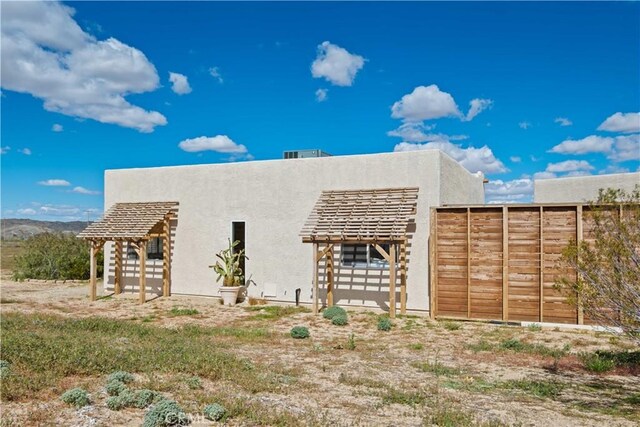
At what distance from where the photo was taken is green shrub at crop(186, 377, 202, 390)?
23.1 feet

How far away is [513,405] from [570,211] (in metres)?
7.63

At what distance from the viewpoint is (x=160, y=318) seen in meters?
14.4

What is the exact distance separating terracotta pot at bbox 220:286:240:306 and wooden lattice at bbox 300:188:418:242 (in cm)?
344

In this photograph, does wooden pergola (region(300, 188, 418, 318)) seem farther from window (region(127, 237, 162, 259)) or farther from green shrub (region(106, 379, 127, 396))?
green shrub (region(106, 379, 127, 396))

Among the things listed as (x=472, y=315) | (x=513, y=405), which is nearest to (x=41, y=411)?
(x=513, y=405)

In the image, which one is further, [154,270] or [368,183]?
[154,270]

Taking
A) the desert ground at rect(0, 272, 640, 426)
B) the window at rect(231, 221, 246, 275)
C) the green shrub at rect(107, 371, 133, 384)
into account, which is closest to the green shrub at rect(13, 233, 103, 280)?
the window at rect(231, 221, 246, 275)

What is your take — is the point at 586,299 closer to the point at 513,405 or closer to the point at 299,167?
the point at 513,405

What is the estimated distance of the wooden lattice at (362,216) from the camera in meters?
13.8

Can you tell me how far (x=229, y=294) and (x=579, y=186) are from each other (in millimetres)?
15018

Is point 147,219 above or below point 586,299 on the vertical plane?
above

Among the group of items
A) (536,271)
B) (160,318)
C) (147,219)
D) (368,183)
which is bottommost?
(160,318)

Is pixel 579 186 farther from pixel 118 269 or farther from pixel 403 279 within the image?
pixel 118 269

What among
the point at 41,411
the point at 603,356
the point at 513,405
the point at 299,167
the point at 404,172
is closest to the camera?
the point at 41,411
